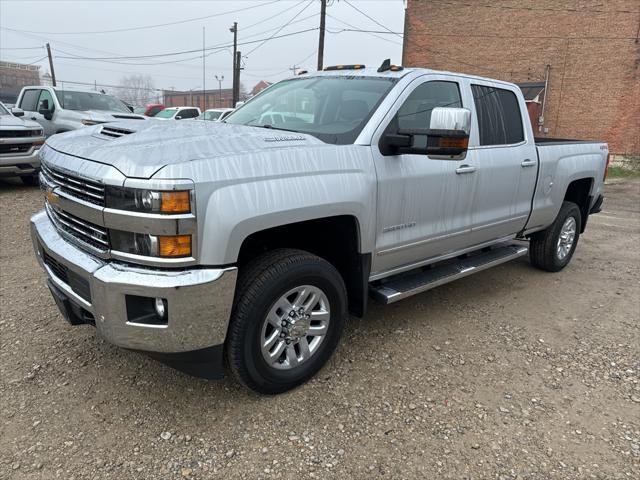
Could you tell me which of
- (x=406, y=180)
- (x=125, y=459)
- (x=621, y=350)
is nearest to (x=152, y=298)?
(x=125, y=459)

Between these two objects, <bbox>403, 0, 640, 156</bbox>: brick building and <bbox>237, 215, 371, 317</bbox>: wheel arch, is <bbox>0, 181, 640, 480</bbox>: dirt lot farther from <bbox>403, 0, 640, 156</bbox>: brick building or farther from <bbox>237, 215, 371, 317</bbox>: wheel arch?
<bbox>403, 0, 640, 156</bbox>: brick building

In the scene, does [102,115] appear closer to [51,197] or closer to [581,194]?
[51,197]

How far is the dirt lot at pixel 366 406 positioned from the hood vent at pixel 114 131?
1434 millimetres

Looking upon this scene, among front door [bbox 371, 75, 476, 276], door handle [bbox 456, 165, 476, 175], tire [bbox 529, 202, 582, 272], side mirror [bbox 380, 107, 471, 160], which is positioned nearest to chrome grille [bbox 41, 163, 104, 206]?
front door [bbox 371, 75, 476, 276]

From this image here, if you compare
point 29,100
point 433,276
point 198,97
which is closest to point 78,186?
point 433,276

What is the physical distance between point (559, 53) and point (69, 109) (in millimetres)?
21163

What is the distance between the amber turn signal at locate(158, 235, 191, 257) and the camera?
7.37 feet

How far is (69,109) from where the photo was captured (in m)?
10.1

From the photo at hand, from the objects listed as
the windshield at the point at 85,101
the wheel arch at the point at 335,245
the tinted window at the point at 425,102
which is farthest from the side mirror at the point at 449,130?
the windshield at the point at 85,101

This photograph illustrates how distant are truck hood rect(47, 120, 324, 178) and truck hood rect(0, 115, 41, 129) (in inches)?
263

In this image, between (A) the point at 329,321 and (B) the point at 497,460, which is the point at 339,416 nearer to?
(A) the point at 329,321

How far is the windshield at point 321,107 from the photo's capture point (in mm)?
3188

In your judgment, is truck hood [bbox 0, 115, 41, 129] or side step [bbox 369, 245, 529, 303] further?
truck hood [bbox 0, 115, 41, 129]

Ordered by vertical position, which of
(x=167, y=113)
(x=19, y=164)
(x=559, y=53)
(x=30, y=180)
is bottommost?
(x=30, y=180)
